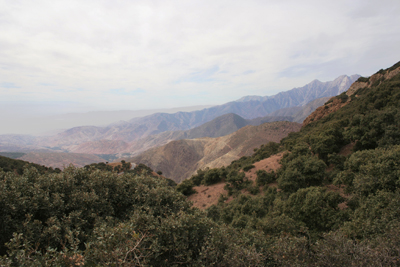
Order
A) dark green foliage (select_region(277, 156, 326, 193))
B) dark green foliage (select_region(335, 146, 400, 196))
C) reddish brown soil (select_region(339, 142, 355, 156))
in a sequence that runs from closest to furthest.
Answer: dark green foliage (select_region(335, 146, 400, 196)) < dark green foliage (select_region(277, 156, 326, 193)) < reddish brown soil (select_region(339, 142, 355, 156))

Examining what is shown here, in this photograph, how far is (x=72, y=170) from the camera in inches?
355

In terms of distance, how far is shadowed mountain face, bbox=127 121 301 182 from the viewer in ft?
281

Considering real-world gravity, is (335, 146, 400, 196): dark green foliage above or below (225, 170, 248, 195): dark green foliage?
above

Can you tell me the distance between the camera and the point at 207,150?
124m

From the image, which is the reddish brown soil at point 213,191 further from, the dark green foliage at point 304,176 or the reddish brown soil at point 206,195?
the dark green foliage at point 304,176

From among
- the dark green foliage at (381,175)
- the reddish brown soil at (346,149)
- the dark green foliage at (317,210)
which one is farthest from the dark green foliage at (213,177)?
the dark green foliage at (381,175)

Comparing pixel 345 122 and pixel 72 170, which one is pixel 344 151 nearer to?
pixel 345 122

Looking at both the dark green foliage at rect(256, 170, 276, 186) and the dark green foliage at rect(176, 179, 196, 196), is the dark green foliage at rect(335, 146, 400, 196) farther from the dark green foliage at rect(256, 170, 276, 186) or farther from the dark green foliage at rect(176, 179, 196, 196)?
the dark green foliage at rect(176, 179, 196, 196)

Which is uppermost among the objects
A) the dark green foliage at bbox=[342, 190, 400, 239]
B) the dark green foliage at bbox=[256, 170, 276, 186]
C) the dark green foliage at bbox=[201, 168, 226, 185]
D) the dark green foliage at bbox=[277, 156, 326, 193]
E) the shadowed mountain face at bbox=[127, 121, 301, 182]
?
the dark green foliage at bbox=[342, 190, 400, 239]

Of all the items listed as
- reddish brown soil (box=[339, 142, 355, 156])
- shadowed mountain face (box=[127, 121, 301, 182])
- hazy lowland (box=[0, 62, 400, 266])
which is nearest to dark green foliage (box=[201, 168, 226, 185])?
hazy lowland (box=[0, 62, 400, 266])

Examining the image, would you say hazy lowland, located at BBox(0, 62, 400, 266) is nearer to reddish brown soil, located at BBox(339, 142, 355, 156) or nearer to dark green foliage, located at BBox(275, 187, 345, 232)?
dark green foliage, located at BBox(275, 187, 345, 232)

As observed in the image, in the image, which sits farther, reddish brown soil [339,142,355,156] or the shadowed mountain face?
the shadowed mountain face

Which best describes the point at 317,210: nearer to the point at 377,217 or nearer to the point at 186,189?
the point at 377,217

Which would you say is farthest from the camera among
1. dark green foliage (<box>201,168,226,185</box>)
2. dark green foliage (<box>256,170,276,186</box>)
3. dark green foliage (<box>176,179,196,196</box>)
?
dark green foliage (<box>201,168,226,185</box>)
